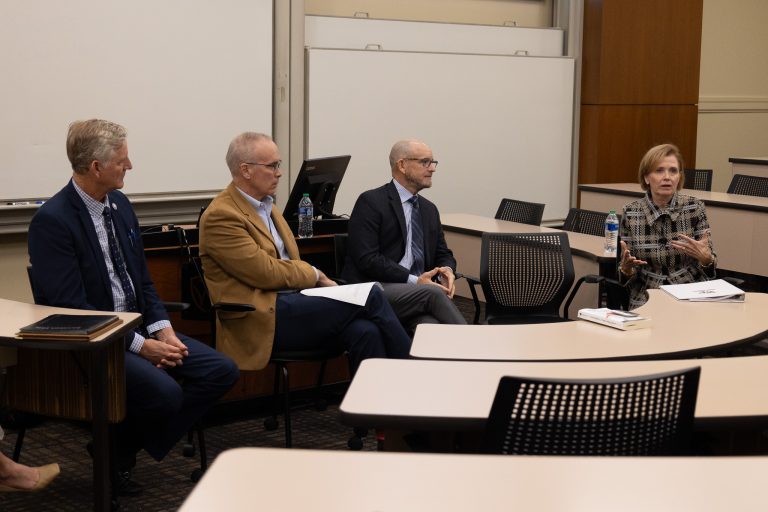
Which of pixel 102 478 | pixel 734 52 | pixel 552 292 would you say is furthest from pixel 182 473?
pixel 734 52

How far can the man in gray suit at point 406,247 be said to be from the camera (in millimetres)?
4637

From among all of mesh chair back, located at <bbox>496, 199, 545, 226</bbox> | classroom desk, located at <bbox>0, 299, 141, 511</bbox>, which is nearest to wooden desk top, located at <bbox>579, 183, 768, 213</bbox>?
mesh chair back, located at <bbox>496, 199, 545, 226</bbox>

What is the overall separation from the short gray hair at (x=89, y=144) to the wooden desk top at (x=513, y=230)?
2.39m

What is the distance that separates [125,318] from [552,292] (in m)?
2.30

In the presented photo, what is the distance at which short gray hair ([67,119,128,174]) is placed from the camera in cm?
367

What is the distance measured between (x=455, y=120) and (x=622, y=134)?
5.90ft

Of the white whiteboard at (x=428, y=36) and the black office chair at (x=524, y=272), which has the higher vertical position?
the white whiteboard at (x=428, y=36)

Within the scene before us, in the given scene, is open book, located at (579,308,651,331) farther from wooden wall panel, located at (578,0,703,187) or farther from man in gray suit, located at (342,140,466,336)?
wooden wall panel, located at (578,0,703,187)

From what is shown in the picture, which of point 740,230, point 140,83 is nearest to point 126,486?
point 140,83

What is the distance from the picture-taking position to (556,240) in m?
4.93

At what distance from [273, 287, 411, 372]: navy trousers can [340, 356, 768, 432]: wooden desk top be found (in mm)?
1239

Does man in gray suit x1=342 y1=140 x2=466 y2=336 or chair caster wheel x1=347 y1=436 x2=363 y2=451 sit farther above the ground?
man in gray suit x1=342 y1=140 x2=466 y2=336

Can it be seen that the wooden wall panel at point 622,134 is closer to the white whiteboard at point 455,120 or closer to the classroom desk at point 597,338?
the white whiteboard at point 455,120

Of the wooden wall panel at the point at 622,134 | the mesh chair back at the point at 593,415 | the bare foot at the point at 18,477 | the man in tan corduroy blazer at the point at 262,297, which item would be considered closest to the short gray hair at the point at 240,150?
the man in tan corduroy blazer at the point at 262,297
